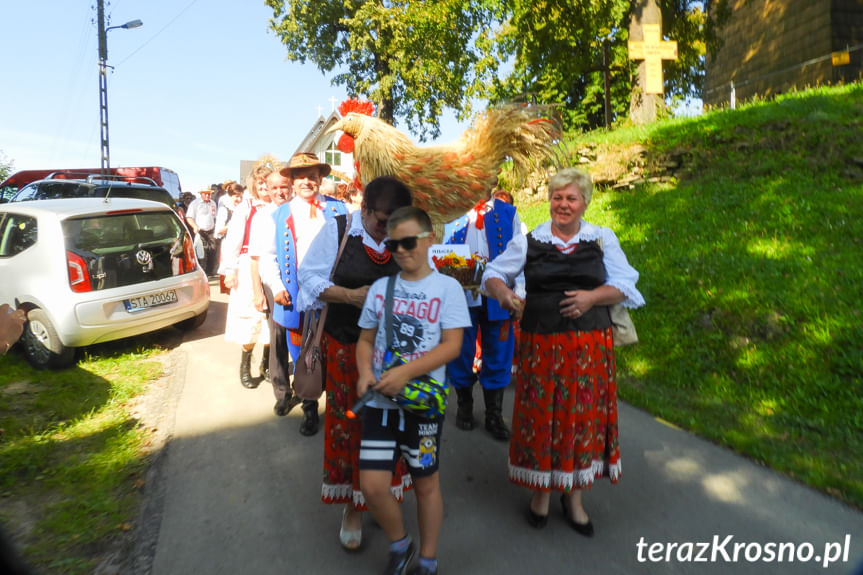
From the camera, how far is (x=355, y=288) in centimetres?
279

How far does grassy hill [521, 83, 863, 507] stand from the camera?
13.1 ft

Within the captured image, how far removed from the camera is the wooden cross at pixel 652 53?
11.0 m

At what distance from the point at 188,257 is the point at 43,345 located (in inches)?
73.9

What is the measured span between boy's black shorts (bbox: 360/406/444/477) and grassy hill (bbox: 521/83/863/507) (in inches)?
98.8

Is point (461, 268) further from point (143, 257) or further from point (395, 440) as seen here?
point (143, 257)

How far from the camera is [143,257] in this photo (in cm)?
637

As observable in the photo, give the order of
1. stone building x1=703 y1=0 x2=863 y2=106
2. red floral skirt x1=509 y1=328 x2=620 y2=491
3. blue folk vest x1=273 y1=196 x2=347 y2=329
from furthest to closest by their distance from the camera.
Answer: stone building x1=703 y1=0 x2=863 y2=106 → blue folk vest x1=273 y1=196 x2=347 y2=329 → red floral skirt x1=509 y1=328 x2=620 y2=491

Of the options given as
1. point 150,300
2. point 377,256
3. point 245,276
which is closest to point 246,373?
point 245,276

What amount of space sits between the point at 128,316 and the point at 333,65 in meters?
21.8

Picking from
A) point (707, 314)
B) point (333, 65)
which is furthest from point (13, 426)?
point (333, 65)

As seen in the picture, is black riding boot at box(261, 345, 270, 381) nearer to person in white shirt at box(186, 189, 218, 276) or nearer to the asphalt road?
the asphalt road

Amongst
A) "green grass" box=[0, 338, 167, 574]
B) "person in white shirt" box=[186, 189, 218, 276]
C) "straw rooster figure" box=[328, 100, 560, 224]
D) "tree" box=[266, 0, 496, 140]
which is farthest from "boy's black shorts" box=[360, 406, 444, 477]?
"tree" box=[266, 0, 496, 140]

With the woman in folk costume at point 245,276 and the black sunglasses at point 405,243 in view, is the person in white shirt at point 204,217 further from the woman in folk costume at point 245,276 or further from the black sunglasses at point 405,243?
the black sunglasses at point 405,243

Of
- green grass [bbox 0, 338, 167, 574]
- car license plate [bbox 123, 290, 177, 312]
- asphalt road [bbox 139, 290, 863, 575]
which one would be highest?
car license plate [bbox 123, 290, 177, 312]
